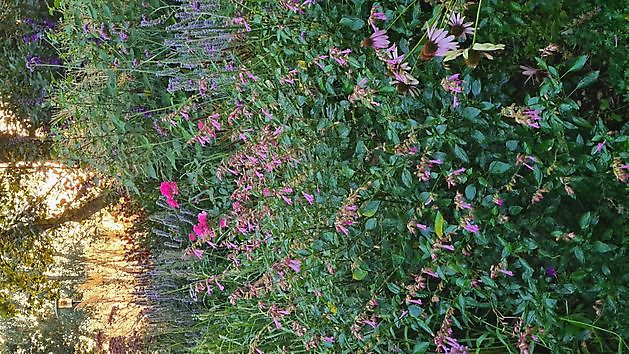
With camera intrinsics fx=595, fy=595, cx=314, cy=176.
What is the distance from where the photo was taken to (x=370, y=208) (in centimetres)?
149

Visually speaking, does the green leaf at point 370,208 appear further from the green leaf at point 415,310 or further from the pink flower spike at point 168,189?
the pink flower spike at point 168,189

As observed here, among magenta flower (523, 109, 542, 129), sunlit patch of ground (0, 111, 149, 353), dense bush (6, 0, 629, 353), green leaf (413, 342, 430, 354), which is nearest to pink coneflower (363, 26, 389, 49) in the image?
dense bush (6, 0, 629, 353)

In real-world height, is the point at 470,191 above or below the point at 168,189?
above

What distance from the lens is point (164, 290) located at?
3.23 m

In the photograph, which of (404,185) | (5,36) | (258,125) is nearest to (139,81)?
(258,125)

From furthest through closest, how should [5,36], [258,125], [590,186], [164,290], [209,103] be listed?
[5,36] < [164,290] < [209,103] < [258,125] < [590,186]

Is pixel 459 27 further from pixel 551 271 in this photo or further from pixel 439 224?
pixel 551 271

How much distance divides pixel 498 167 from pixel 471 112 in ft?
0.48

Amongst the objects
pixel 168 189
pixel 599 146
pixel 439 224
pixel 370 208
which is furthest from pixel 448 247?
pixel 168 189

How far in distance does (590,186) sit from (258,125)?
107cm

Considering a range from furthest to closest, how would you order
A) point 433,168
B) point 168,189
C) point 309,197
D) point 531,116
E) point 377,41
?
point 168,189
point 309,197
point 433,168
point 377,41
point 531,116

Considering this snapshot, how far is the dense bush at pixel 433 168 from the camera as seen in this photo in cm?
143

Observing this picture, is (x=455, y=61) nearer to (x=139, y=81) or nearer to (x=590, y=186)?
(x=590, y=186)

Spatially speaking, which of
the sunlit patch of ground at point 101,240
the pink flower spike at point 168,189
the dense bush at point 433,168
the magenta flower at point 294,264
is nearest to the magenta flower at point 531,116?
the dense bush at point 433,168
